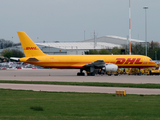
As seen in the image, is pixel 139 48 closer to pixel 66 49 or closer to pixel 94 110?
pixel 66 49

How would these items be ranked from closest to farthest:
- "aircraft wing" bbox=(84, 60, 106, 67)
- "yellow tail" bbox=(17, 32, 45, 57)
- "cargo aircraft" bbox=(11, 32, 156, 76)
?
"aircraft wing" bbox=(84, 60, 106, 67)
"cargo aircraft" bbox=(11, 32, 156, 76)
"yellow tail" bbox=(17, 32, 45, 57)

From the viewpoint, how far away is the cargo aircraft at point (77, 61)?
48281 millimetres

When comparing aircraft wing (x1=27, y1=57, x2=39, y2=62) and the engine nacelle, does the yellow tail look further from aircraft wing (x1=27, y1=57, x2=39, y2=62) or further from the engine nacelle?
the engine nacelle

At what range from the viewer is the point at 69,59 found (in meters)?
49.2

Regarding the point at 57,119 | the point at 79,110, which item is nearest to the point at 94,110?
the point at 79,110

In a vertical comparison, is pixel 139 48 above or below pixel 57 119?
above

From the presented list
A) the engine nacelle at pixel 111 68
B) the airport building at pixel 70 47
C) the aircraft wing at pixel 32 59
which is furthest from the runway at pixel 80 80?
the airport building at pixel 70 47

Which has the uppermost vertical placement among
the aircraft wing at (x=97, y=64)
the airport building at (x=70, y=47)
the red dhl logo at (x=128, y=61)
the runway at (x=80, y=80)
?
the airport building at (x=70, y=47)

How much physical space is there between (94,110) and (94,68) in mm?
36395

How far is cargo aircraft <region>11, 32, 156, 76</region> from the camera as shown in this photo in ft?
158

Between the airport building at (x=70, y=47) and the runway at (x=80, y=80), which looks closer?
the runway at (x=80, y=80)

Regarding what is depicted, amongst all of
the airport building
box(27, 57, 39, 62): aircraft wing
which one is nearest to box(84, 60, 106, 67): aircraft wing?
box(27, 57, 39, 62): aircraft wing

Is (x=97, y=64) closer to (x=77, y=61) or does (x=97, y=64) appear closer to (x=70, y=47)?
(x=77, y=61)

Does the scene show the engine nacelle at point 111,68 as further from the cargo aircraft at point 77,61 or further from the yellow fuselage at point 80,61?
the yellow fuselage at point 80,61
